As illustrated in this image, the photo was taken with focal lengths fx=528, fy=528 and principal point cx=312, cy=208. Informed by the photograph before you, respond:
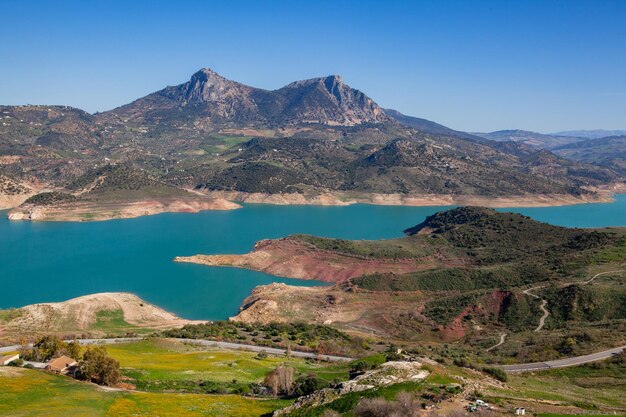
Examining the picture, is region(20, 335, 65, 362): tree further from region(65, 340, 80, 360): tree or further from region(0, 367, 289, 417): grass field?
region(0, 367, 289, 417): grass field

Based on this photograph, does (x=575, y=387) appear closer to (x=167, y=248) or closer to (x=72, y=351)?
(x=72, y=351)

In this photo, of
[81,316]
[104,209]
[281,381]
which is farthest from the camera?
[104,209]

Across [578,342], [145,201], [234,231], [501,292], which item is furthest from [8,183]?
[578,342]

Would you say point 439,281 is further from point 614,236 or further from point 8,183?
point 8,183

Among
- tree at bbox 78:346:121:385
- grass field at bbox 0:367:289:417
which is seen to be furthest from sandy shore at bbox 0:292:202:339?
grass field at bbox 0:367:289:417

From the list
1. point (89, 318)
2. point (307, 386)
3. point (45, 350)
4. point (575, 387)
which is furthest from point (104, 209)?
point (575, 387)
